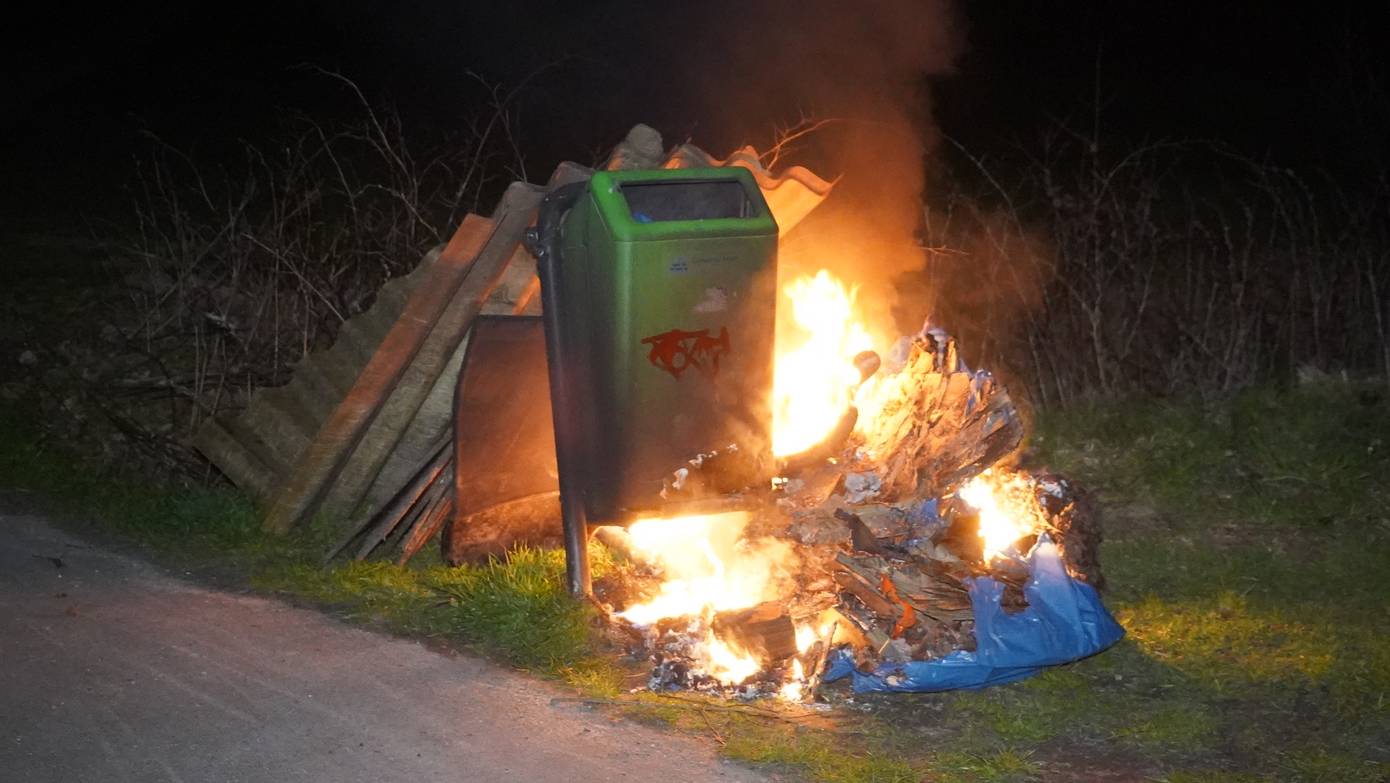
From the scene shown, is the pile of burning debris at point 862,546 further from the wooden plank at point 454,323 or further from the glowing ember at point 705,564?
the wooden plank at point 454,323

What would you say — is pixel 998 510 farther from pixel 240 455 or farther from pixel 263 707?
pixel 240 455

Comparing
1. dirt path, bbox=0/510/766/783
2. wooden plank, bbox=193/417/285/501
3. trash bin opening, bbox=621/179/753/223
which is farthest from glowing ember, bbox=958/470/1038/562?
wooden plank, bbox=193/417/285/501

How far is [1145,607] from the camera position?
5672 millimetres

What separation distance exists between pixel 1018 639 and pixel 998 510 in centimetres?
90

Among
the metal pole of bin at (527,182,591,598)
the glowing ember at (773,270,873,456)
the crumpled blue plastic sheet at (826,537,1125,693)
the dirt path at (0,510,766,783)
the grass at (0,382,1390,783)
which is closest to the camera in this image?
the dirt path at (0,510,766,783)

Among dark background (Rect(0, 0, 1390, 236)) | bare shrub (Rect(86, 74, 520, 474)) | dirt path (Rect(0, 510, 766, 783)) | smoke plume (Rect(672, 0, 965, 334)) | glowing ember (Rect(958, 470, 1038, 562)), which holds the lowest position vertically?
dirt path (Rect(0, 510, 766, 783))

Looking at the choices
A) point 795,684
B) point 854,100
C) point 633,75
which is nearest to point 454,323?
point 795,684

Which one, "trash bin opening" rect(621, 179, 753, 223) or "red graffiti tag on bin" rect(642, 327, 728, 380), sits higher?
"trash bin opening" rect(621, 179, 753, 223)

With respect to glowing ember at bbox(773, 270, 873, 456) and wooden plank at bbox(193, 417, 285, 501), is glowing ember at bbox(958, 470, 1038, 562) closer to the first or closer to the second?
glowing ember at bbox(773, 270, 873, 456)

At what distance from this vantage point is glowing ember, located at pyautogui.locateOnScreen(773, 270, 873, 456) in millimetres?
5879

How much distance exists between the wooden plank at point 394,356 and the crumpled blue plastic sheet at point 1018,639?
2.51 m

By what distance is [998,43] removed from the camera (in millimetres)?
19312

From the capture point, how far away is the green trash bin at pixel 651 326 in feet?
16.0

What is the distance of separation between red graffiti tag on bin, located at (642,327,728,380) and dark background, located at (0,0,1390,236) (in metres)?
3.42
